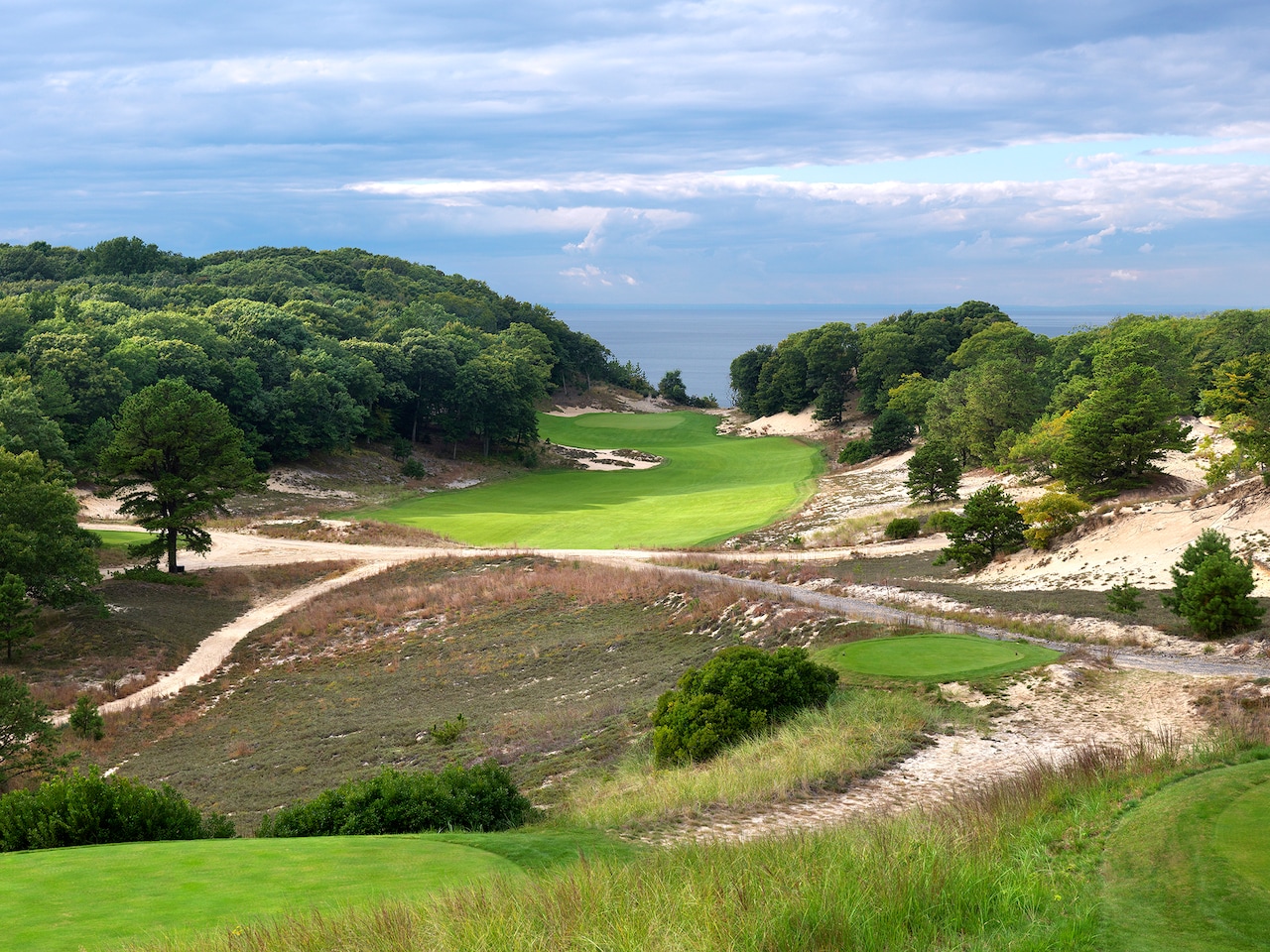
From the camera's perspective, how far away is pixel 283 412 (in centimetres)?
6094

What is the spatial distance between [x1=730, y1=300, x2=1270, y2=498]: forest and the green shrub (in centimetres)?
550

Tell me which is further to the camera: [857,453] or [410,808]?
[857,453]

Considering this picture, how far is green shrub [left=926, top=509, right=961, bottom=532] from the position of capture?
3478 cm

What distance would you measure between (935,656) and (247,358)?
189ft

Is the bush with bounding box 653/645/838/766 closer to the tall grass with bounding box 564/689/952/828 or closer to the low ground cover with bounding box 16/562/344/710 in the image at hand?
the tall grass with bounding box 564/689/952/828

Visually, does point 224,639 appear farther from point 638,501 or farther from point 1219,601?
point 638,501

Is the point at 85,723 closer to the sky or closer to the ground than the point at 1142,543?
closer to the ground

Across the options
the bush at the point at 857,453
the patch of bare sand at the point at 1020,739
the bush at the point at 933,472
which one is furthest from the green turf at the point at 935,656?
the bush at the point at 857,453

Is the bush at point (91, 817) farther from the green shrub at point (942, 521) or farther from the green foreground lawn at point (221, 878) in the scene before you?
the green shrub at point (942, 521)

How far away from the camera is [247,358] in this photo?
64.6 meters

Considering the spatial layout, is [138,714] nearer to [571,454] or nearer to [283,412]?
[283,412]

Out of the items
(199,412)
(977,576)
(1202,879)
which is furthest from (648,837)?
(199,412)

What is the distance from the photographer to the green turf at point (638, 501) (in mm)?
49250

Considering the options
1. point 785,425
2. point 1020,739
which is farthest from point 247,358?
point 1020,739
